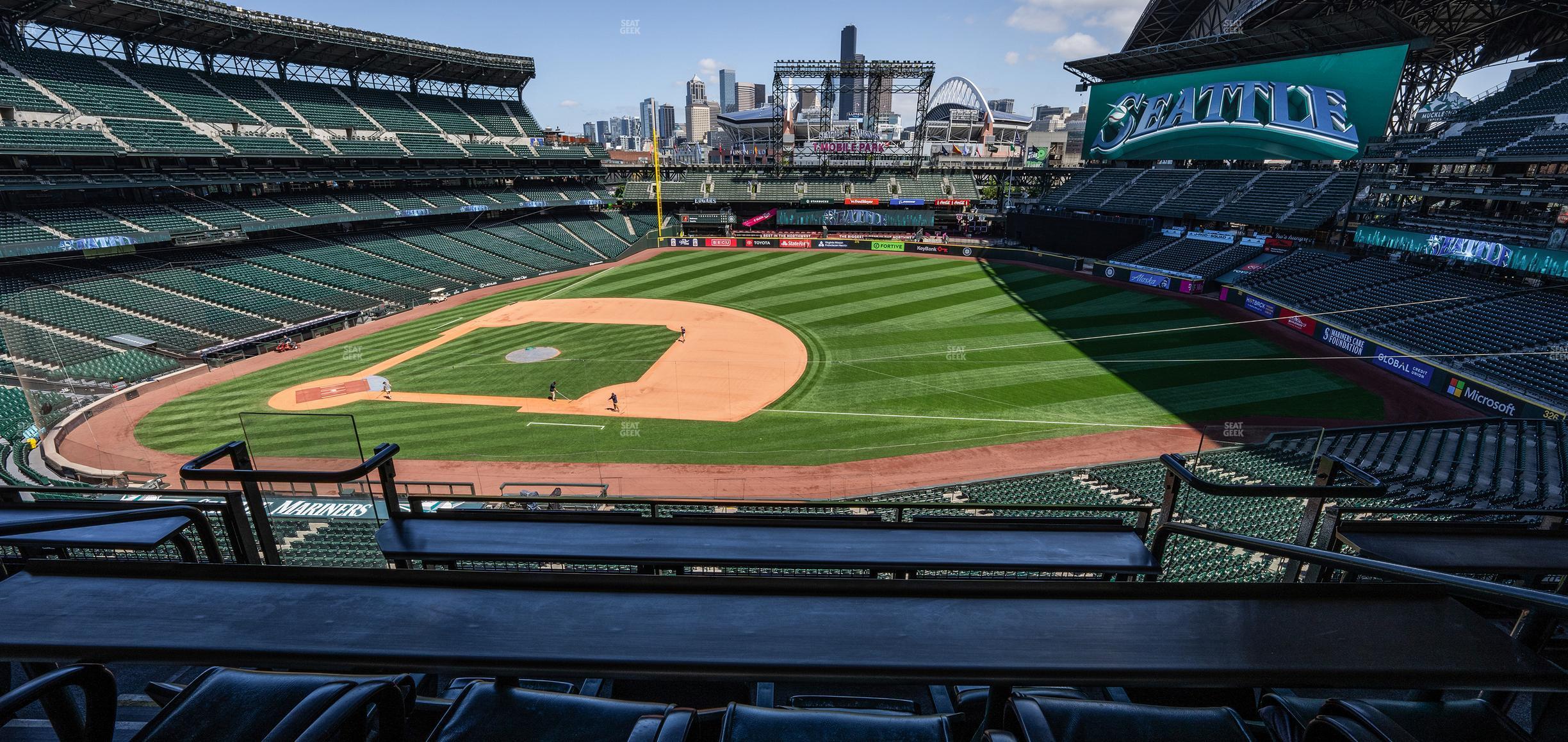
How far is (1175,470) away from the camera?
14.3 feet

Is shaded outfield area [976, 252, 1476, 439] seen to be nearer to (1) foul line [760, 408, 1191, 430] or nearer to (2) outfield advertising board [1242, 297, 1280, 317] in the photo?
(2) outfield advertising board [1242, 297, 1280, 317]

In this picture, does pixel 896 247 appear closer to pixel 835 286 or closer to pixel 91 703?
pixel 835 286

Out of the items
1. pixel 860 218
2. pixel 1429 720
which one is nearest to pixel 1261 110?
pixel 860 218

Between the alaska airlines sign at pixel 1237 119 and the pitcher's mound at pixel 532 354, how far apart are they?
54.7 meters

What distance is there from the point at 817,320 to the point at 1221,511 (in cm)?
2613

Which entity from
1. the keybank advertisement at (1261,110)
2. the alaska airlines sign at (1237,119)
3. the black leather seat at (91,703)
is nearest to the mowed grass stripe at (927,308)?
the keybank advertisement at (1261,110)

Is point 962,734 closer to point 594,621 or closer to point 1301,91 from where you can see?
point 594,621

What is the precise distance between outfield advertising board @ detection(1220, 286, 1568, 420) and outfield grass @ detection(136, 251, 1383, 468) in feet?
7.99

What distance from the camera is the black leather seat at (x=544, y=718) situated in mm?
2174

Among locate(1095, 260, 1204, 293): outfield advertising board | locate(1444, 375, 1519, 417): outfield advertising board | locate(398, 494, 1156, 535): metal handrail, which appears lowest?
locate(1444, 375, 1519, 417): outfield advertising board

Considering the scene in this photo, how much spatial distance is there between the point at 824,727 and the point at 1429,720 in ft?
7.63

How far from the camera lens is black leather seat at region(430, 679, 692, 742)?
2174 millimetres

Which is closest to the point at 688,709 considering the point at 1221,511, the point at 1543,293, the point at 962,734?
the point at 962,734

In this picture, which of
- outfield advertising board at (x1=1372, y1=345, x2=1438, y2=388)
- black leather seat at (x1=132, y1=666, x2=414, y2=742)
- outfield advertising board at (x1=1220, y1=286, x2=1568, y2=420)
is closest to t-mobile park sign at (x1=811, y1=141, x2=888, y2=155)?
outfield advertising board at (x1=1220, y1=286, x2=1568, y2=420)
